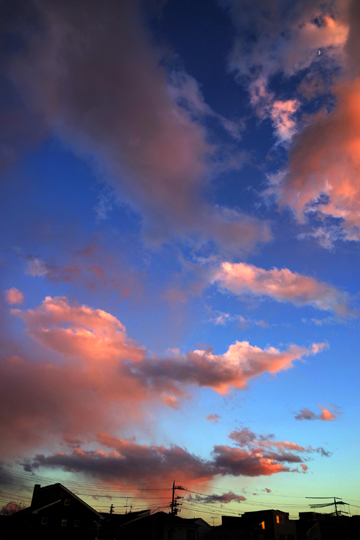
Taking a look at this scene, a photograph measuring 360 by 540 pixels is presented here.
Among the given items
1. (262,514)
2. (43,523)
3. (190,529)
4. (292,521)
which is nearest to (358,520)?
(292,521)

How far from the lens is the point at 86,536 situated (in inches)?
2761

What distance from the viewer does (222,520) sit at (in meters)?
93.2

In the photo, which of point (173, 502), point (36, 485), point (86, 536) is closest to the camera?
point (173, 502)

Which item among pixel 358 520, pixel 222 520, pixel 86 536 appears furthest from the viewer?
pixel 358 520

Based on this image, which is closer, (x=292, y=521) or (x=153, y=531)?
(x=153, y=531)

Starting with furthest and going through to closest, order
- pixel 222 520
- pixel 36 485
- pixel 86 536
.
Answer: pixel 222 520, pixel 36 485, pixel 86 536

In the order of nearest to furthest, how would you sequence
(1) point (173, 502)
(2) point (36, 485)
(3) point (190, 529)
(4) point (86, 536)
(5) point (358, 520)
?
1. (1) point (173, 502)
2. (4) point (86, 536)
3. (2) point (36, 485)
4. (3) point (190, 529)
5. (5) point (358, 520)

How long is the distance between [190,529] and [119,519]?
59.2 feet

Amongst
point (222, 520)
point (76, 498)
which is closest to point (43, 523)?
point (76, 498)

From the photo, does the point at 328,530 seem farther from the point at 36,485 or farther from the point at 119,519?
the point at 36,485

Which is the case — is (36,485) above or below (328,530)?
above

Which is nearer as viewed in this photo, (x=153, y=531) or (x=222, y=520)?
(x=153, y=531)

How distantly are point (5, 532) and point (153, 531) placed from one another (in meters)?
30.3

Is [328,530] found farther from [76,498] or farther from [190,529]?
[76,498]
